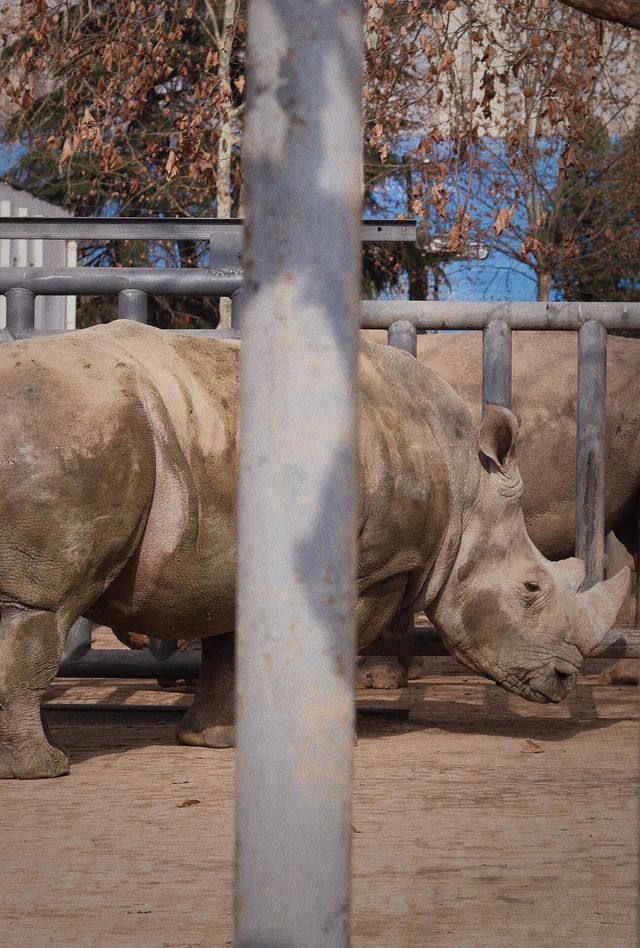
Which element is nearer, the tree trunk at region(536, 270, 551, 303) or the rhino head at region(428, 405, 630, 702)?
the rhino head at region(428, 405, 630, 702)

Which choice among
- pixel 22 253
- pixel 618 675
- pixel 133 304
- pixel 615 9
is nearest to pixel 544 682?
pixel 618 675

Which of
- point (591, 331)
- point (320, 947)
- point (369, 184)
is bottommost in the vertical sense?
point (320, 947)

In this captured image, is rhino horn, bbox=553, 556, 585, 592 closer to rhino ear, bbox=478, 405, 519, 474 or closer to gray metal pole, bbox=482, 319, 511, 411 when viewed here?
rhino ear, bbox=478, 405, 519, 474

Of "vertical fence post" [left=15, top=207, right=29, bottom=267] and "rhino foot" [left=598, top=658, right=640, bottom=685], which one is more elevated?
"vertical fence post" [left=15, top=207, right=29, bottom=267]

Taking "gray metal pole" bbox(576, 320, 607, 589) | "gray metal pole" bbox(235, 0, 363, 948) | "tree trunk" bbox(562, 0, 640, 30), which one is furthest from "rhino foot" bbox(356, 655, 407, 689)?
"gray metal pole" bbox(235, 0, 363, 948)

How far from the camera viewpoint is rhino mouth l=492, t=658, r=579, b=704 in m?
5.57

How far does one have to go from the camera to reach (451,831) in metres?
4.02

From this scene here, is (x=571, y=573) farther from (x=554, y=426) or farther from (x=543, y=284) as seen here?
(x=543, y=284)

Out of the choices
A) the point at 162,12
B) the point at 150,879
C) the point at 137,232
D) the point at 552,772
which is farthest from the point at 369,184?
the point at 150,879

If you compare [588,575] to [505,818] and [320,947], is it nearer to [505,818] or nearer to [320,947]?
[505,818]

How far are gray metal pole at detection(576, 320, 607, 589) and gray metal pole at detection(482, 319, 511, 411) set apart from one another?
0.28 metres

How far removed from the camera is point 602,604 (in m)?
5.69

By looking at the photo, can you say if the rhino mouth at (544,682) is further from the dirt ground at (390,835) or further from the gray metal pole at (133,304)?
the gray metal pole at (133,304)

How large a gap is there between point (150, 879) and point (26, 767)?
1296 millimetres
